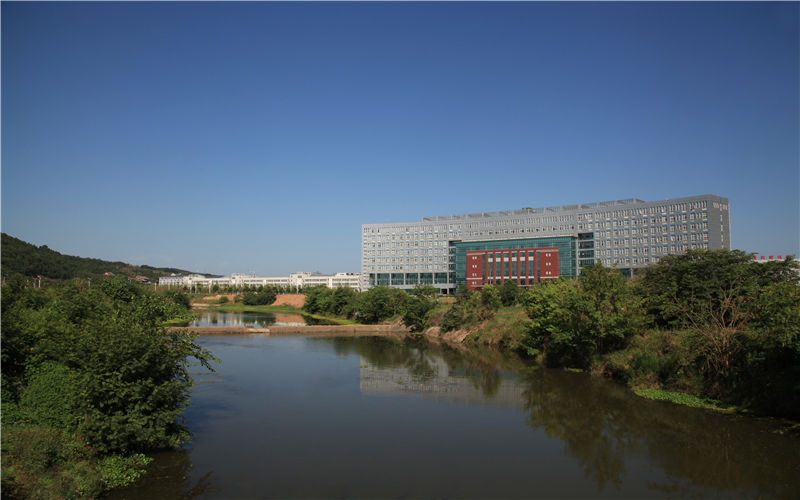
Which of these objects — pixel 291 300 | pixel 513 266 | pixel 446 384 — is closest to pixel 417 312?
pixel 446 384

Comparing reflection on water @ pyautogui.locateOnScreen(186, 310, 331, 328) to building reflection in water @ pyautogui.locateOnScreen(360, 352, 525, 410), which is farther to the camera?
reflection on water @ pyautogui.locateOnScreen(186, 310, 331, 328)

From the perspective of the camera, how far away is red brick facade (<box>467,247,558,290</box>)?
8331 cm

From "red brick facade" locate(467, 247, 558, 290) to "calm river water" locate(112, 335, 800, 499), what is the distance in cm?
5717

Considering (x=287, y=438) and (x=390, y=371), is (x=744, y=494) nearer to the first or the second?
(x=287, y=438)

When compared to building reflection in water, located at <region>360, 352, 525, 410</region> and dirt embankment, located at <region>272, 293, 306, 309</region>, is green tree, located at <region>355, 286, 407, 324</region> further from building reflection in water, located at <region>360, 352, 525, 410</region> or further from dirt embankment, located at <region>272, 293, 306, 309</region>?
dirt embankment, located at <region>272, 293, 306, 309</region>

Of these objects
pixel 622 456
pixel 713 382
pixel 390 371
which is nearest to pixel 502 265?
pixel 390 371

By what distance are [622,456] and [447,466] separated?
5.43m

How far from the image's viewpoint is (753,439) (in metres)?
16.0

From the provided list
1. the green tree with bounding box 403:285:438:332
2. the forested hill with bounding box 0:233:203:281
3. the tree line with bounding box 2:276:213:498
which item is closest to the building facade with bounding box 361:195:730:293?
the green tree with bounding box 403:285:438:332

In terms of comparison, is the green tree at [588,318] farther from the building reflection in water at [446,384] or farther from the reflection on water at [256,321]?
the reflection on water at [256,321]

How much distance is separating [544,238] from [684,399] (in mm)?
66750

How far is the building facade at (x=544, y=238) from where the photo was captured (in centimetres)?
7512

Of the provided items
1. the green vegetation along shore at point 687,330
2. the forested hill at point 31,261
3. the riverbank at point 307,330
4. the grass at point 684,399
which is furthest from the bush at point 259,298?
the grass at point 684,399

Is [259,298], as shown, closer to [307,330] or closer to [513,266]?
[513,266]
